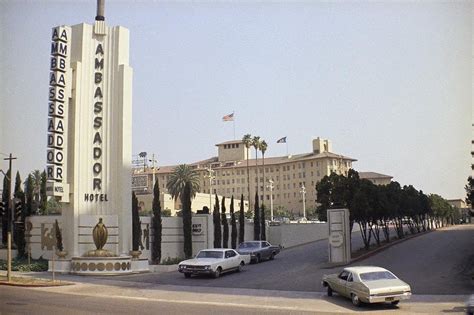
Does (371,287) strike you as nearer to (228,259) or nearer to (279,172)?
(228,259)

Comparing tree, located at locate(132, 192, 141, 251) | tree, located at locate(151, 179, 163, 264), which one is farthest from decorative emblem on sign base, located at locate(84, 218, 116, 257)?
tree, located at locate(151, 179, 163, 264)

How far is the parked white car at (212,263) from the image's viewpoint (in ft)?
90.8

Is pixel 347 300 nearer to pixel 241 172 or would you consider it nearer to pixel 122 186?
pixel 122 186

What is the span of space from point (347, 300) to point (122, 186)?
18.4 m

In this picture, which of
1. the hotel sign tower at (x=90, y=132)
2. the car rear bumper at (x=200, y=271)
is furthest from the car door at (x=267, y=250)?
the car rear bumper at (x=200, y=271)

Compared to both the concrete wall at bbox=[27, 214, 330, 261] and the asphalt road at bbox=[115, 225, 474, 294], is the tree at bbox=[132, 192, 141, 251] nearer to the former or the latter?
the concrete wall at bbox=[27, 214, 330, 261]

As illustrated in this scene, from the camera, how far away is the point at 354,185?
1478 inches

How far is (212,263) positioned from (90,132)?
40.0 ft

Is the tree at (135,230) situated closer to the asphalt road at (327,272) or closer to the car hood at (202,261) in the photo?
the asphalt road at (327,272)

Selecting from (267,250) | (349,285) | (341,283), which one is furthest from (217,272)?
(267,250)

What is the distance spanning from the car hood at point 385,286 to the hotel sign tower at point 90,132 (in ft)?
64.1

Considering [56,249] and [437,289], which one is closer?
[437,289]

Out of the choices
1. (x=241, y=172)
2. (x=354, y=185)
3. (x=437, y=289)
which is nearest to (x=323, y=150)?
(x=241, y=172)

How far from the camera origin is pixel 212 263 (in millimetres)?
27812
